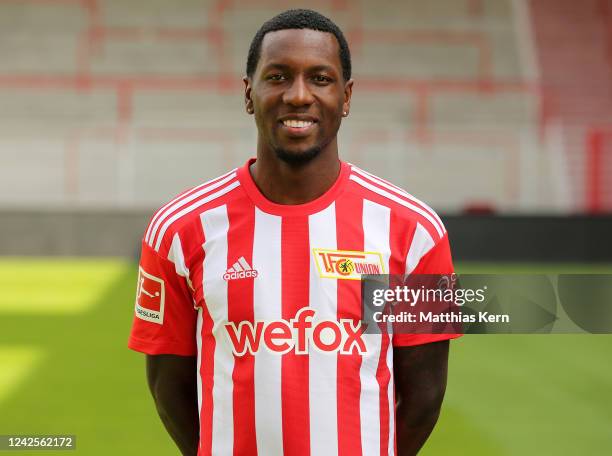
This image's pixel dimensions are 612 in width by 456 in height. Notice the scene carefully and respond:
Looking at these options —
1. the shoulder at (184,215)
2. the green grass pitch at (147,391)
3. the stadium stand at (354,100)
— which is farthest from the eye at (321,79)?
the stadium stand at (354,100)

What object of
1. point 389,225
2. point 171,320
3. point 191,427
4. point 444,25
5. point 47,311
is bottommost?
point 191,427

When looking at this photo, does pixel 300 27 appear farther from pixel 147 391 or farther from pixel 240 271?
pixel 147 391

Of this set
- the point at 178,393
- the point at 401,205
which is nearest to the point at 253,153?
the point at 178,393

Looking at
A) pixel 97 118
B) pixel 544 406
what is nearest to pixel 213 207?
pixel 544 406

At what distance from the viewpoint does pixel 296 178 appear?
5.83 ft

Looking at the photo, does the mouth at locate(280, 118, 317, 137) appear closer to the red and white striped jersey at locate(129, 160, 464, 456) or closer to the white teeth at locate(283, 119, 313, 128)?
the white teeth at locate(283, 119, 313, 128)

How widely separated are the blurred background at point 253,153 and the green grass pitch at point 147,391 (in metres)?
0.02

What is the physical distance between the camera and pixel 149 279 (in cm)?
185

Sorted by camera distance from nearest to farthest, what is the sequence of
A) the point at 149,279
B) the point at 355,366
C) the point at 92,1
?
the point at 355,366 → the point at 149,279 → the point at 92,1

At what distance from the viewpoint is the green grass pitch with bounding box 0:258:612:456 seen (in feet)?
13.5

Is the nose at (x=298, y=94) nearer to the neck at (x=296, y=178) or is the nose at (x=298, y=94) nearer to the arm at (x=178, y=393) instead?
the neck at (x=296, y=178)

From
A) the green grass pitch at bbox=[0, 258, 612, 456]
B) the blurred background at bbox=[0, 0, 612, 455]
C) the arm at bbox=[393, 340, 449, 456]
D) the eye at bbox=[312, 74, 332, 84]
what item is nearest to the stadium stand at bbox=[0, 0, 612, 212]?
the blurred background at bbox=[0, 0, 612, 455]

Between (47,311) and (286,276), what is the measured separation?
6034mm

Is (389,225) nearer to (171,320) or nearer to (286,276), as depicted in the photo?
(286,276)
